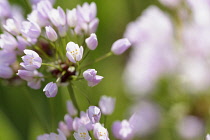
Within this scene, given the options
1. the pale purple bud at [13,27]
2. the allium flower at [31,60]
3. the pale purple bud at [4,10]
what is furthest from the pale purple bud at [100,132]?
the pale purple bud at [4,10]

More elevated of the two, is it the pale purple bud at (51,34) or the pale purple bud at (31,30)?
the pale purple bud at (31,30)

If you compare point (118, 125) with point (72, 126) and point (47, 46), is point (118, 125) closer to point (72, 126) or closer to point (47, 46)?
point (72, 126)

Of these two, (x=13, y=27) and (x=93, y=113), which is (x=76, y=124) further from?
(x=13, y=27)

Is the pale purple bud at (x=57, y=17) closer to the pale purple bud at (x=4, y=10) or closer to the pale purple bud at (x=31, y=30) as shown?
the pale purple bud at (x=31, y=30)

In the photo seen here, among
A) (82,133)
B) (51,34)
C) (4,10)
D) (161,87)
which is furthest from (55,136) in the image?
(161,87)

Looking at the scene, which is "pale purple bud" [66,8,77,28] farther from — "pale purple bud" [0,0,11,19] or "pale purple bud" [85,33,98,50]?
"pale purple bud" [0,0,11,19]


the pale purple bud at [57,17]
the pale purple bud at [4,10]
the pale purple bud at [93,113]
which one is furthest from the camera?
the pale purple bud at [4,10]

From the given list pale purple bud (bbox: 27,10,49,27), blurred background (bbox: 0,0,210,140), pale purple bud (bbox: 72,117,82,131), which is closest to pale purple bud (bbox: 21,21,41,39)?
pale purple bud (bbox: 27,10,49,27)
